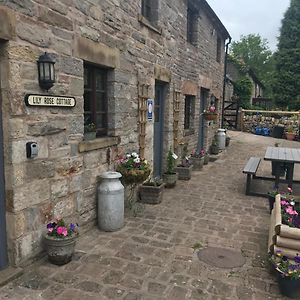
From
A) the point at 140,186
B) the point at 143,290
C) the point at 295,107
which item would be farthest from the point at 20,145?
the point at 295,107

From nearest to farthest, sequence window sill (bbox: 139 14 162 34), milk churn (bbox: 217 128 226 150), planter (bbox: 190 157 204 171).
A: window sill (bbox: 139 14 162 34)
planter (bbox: 190 157 204 171)
milk churn (bbox: 217 128 226 150)

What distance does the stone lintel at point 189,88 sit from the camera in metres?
8.69

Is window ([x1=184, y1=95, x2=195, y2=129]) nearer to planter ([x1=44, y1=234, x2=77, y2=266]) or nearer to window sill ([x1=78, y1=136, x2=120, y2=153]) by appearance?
window sill ([x1=78, y1=136, x2=120, y2=153])

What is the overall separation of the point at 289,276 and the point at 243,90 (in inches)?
782

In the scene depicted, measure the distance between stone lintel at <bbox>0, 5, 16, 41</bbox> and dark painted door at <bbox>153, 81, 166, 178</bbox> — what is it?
4.43 metres

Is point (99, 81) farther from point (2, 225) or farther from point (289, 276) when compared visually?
point (289, 276)

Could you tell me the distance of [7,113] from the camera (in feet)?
10.6

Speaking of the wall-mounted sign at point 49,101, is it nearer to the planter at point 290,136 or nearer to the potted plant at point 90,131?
the potted plant at point 90,131

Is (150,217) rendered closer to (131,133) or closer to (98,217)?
(98,217)

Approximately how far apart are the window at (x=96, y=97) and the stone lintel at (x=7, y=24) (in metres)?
1.58

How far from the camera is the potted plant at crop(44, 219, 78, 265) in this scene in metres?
3.62

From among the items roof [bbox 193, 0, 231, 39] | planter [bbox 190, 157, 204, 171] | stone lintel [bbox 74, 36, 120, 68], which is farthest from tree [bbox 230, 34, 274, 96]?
stone lintel [bbox 74, 36, 120, 68]

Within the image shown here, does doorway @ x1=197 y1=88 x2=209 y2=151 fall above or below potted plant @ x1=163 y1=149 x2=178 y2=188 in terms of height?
above

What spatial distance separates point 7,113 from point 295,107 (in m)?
23.5
